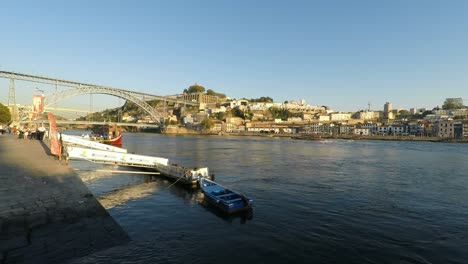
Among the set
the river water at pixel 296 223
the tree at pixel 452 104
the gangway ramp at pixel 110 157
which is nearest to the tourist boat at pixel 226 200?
the river water at pixel 296 223

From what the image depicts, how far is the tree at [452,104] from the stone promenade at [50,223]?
199093 mm

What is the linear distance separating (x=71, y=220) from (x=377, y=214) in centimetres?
1268

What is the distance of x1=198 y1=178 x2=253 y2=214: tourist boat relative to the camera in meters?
12.3

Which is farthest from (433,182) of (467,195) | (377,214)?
(377,214)

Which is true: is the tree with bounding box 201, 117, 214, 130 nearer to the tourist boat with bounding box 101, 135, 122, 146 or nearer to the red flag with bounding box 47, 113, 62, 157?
the tourist boat with bounding box 101, 135, 122, 146

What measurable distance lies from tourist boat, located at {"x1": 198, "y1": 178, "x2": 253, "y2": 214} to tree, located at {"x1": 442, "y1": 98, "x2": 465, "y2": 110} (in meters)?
192

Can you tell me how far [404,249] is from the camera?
901cm

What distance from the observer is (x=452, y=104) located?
6270 inches

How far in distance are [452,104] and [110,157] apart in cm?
19951

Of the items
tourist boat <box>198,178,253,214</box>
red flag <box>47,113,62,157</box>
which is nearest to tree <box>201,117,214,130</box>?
red flag <box>47,113,62,157</box>


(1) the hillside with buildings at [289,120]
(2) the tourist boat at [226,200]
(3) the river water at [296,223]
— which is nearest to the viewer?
(3) the river water at [296,223]

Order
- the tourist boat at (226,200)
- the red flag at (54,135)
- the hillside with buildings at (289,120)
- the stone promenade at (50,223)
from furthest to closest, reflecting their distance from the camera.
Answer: the hillside with buildings at (289,120), the red flag at (54,135), the tourist boat at (226,200), the stone promenade at (50,223)

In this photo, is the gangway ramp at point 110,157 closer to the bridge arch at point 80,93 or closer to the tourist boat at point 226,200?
the tourist boat at point 226,200

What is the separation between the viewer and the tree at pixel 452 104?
518 ft
